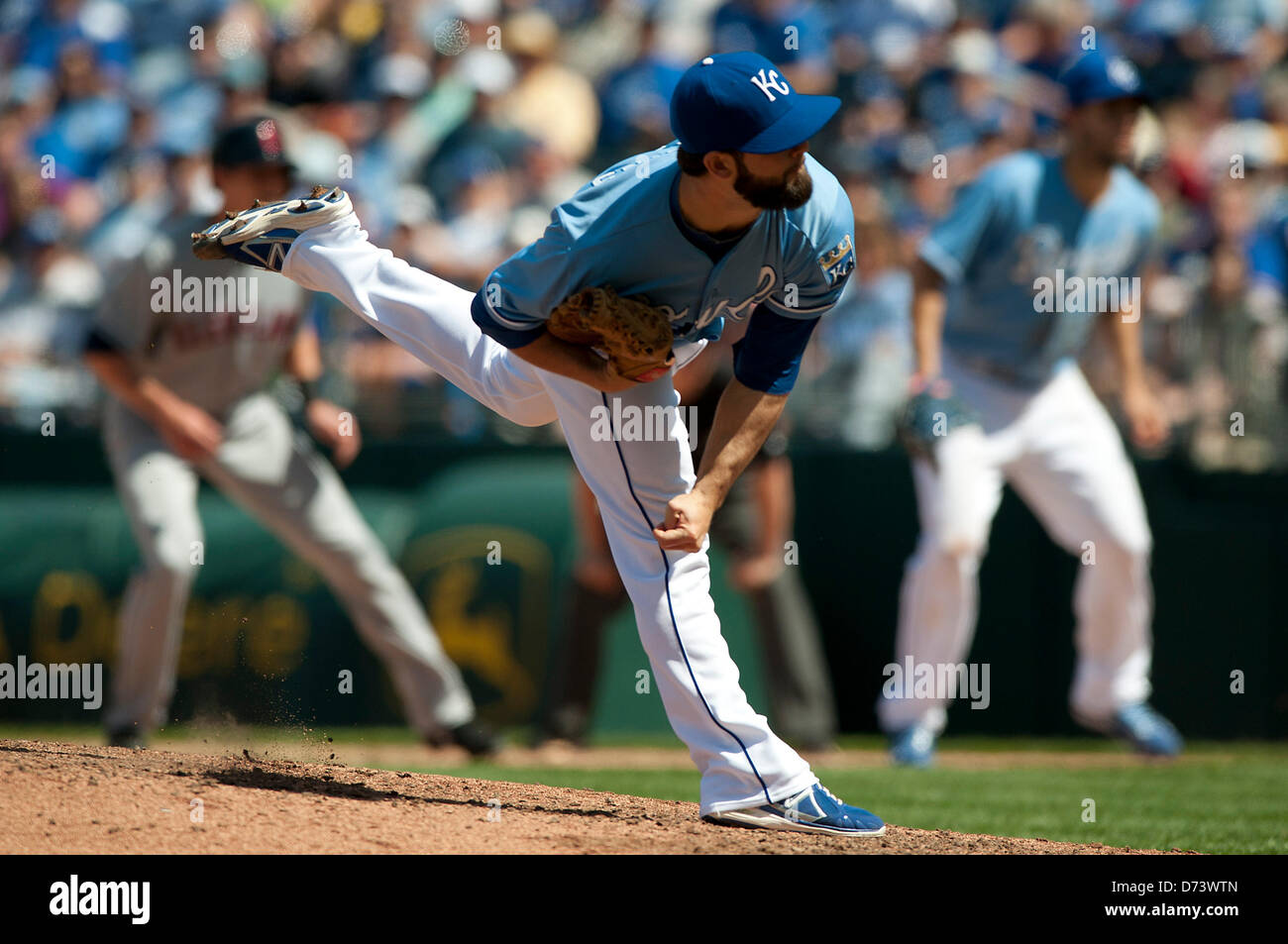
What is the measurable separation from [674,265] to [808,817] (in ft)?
5.31

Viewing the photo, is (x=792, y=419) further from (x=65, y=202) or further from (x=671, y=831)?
(x=65, y=202)

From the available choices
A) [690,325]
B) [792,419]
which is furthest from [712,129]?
[792,419]

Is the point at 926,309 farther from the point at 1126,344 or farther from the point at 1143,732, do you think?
the point at 1143,732

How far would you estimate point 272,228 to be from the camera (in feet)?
17.7

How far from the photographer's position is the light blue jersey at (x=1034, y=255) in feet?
25.0

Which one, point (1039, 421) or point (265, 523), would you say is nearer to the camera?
point (265, 523)

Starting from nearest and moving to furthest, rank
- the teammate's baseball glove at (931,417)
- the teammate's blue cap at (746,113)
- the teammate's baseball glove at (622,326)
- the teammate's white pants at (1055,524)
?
the teammate's blue cap at (746,113), the teammate's baseball glove at (622,326), the teammate's baseball glove at (931,417), the teammate's white pants at (1055,524)

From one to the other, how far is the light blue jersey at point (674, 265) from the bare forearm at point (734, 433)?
51mm

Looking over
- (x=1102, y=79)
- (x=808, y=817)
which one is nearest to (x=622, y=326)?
(x=808, y=817)

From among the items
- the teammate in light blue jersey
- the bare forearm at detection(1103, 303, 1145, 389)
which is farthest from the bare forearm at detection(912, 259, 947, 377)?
the bare forearm at detection(1103, 303, 1145, 389)

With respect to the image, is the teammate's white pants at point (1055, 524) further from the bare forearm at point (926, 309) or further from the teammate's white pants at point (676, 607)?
the teammate's white pants at point (676, 607)

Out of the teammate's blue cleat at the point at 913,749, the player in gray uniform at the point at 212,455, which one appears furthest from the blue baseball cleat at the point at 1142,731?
the player in gray uniform at the point at 212,455

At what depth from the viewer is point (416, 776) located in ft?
17.9
